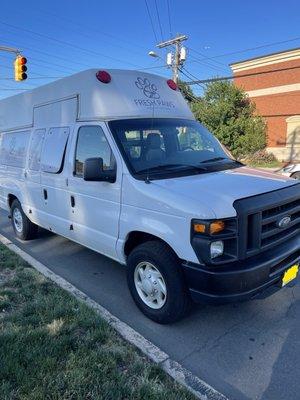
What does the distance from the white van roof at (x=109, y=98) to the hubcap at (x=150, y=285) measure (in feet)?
6.21

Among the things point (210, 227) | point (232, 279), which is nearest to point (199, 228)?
point (210, 227)

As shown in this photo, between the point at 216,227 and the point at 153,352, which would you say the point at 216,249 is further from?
the point at 153,352

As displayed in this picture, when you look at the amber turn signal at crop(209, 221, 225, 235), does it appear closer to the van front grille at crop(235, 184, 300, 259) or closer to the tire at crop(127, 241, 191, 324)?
the van front grille at crop(235, 184, 300, 259)

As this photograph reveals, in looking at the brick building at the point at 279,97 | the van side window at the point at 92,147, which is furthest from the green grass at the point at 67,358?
the brick building at the point at 279,97

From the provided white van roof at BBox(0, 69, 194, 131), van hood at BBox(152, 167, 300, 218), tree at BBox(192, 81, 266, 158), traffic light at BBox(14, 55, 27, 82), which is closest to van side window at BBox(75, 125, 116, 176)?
white van roof at BBox(0, 69, 194, 131)

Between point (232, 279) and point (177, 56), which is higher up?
point (177, 56)

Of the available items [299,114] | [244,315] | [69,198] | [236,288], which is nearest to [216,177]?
[236,288]

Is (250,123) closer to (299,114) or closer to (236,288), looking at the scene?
(299,114)

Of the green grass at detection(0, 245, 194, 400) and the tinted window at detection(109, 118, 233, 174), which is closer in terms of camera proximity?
the green grass at detection(0, 245, 194, 400)

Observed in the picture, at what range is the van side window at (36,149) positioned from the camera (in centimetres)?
596

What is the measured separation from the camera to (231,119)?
25.1 metres

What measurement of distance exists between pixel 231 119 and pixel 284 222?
22.6 meters

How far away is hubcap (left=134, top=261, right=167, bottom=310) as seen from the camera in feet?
12.7

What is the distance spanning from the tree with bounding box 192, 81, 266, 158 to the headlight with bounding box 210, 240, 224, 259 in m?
22.4
